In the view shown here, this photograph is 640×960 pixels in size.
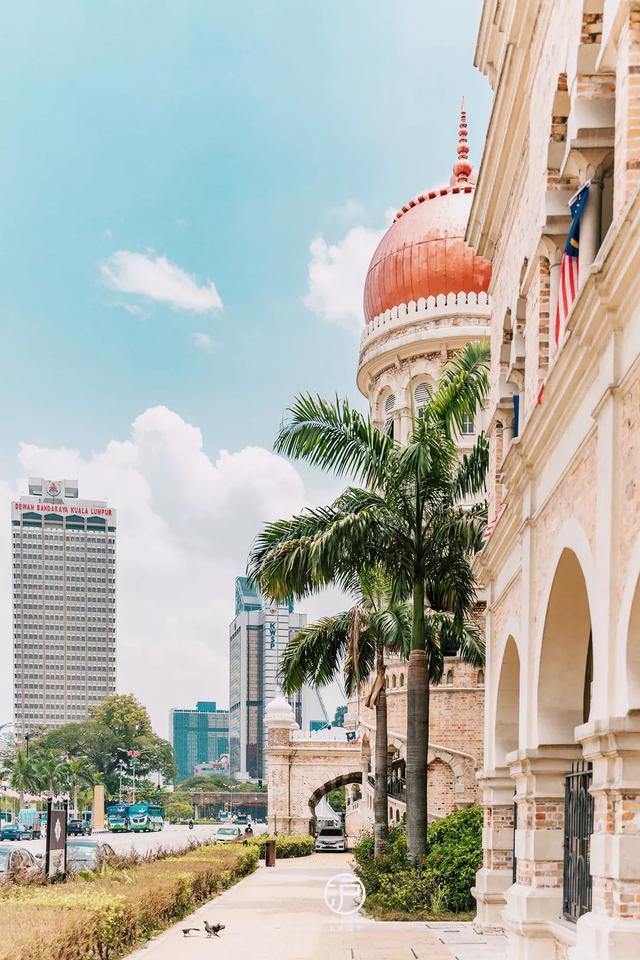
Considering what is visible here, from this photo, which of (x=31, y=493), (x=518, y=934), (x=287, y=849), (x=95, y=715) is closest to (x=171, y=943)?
(x=518, y=934)

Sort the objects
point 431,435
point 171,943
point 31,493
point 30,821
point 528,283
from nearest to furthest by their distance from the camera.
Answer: point 528,283 → point 171,943 → point 431,435 → point 30,821 → point 31,493

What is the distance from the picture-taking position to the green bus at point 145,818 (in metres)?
91.6

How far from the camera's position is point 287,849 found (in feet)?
133

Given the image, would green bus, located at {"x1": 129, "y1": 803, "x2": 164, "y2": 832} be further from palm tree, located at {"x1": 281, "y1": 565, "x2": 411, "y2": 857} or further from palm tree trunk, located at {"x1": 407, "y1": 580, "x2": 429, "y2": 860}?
palm tree trunk, located at {"x1": 407, "y1": 580, "x2": 429, "y2": 860}

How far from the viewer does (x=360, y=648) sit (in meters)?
25.6

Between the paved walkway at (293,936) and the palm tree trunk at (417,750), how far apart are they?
1.61 m

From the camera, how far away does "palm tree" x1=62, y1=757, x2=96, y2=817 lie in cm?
10500

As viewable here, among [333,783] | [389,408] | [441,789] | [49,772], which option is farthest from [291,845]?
[49,772]

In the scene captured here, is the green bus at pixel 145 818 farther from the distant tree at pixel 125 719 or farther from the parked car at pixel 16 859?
the parked car at pixel 16 859

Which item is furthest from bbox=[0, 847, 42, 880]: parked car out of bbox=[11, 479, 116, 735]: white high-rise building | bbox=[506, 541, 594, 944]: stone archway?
bbox=[11, 479, 116, 735]: white high-rise building

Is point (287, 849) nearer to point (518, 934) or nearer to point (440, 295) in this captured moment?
point (440, 295)

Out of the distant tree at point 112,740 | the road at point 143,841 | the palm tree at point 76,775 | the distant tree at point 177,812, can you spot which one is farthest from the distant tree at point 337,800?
the road at point 143,841

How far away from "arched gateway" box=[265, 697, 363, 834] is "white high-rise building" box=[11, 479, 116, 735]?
14030cm

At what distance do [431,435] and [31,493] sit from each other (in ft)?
590
